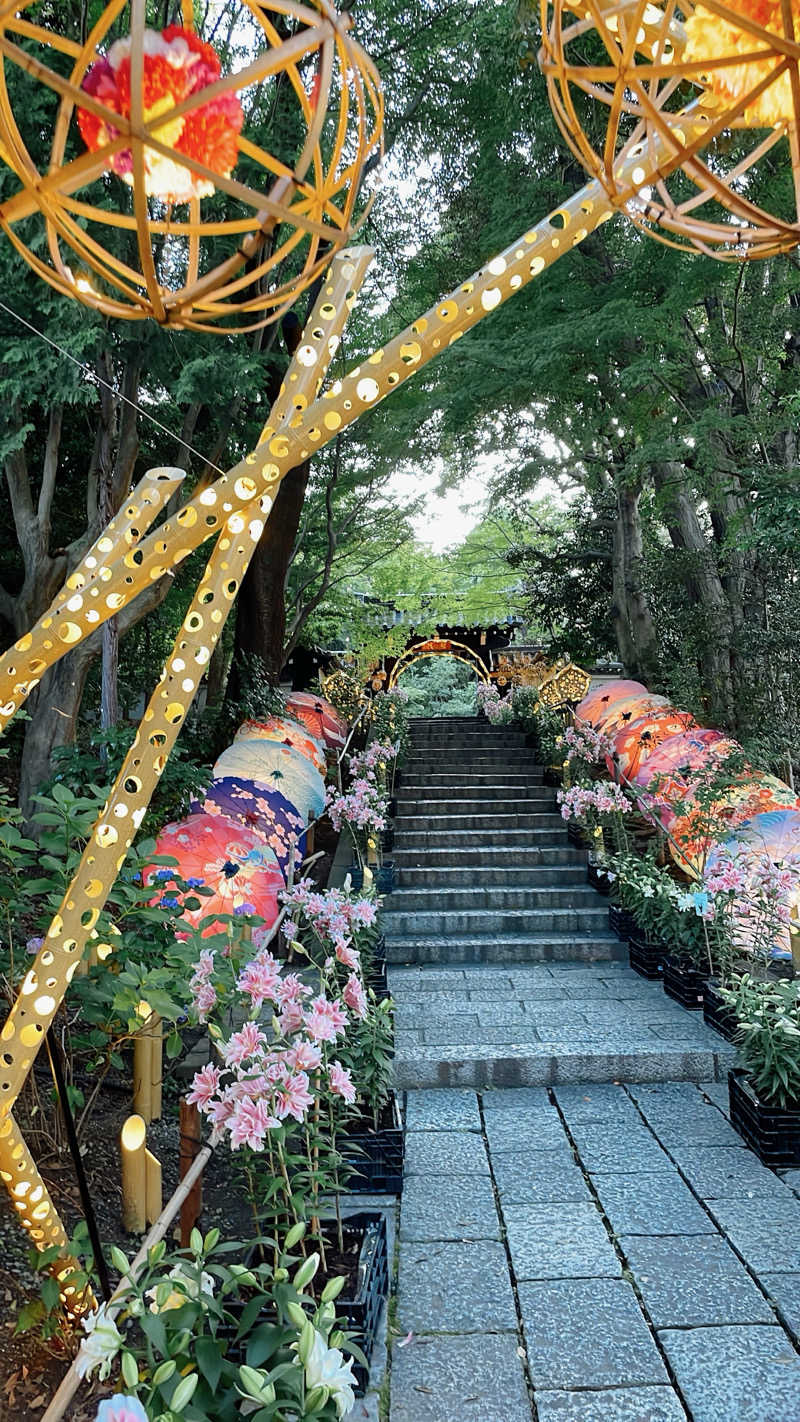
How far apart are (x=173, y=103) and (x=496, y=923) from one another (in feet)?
23.3

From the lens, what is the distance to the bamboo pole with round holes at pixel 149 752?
2.23 meters

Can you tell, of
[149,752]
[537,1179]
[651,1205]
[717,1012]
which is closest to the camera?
[149,752]

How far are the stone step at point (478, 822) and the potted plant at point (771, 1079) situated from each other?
18.1 ft

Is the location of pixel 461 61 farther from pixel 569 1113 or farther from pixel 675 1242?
pixel 675 1242

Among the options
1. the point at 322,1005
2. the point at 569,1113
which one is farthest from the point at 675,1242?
the point at 322,1005

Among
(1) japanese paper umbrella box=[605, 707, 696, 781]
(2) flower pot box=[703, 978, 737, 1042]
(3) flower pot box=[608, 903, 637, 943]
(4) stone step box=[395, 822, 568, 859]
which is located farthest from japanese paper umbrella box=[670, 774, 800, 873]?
(4) stone step box=[395, 822, 568, 859]

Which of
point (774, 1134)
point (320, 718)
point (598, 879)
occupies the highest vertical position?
point (320, 718)

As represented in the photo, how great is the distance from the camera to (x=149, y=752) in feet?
8.16

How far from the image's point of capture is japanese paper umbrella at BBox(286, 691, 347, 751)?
11164mm

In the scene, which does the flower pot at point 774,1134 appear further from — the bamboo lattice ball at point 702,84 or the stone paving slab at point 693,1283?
the bamboo lattice ball at point 702,84

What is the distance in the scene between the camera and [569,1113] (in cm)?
470

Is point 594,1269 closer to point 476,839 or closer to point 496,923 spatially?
point 496,923

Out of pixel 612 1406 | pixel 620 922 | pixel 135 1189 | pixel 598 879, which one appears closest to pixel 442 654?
pixel 598 879

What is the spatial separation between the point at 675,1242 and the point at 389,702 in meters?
10.5
